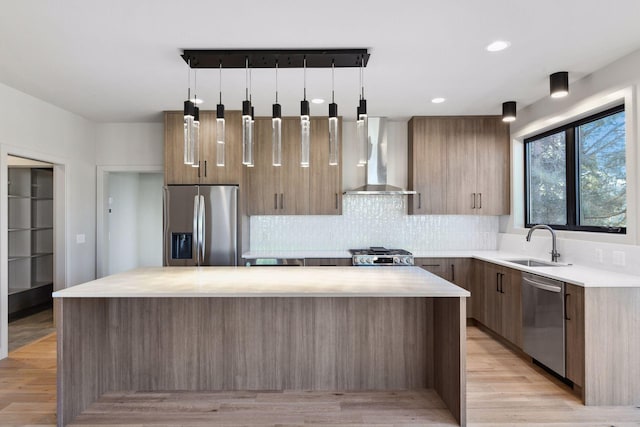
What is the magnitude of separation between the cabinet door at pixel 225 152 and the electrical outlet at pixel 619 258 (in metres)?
3.51

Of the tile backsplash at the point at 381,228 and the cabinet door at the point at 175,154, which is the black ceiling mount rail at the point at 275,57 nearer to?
the cabinet door at the point at 175,154

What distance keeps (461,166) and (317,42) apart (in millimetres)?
2729

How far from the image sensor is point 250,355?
285 cm

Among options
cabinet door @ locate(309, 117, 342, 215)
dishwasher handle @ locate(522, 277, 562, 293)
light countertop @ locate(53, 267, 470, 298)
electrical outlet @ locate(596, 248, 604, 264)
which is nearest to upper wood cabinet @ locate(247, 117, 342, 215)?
cabinet door @ locate(309, 117, 342, 215)

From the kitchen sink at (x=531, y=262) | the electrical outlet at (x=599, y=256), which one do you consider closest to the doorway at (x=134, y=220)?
the kitchen sink at (x=531, y=262)

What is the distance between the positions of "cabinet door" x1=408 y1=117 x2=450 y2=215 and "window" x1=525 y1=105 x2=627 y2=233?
0.94 meters

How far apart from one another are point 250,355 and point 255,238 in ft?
7.62

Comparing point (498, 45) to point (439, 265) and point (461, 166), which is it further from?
point (439, 265)

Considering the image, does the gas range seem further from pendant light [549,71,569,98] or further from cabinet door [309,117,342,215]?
pendant light [549,71,569,98]

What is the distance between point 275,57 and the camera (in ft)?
9.43

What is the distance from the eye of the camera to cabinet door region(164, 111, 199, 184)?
447cm

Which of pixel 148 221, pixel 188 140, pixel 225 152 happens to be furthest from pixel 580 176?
pixel 148 221

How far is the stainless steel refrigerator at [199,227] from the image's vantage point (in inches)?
169

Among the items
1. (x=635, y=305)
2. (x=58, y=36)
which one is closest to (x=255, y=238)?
(x=58, y=36)
